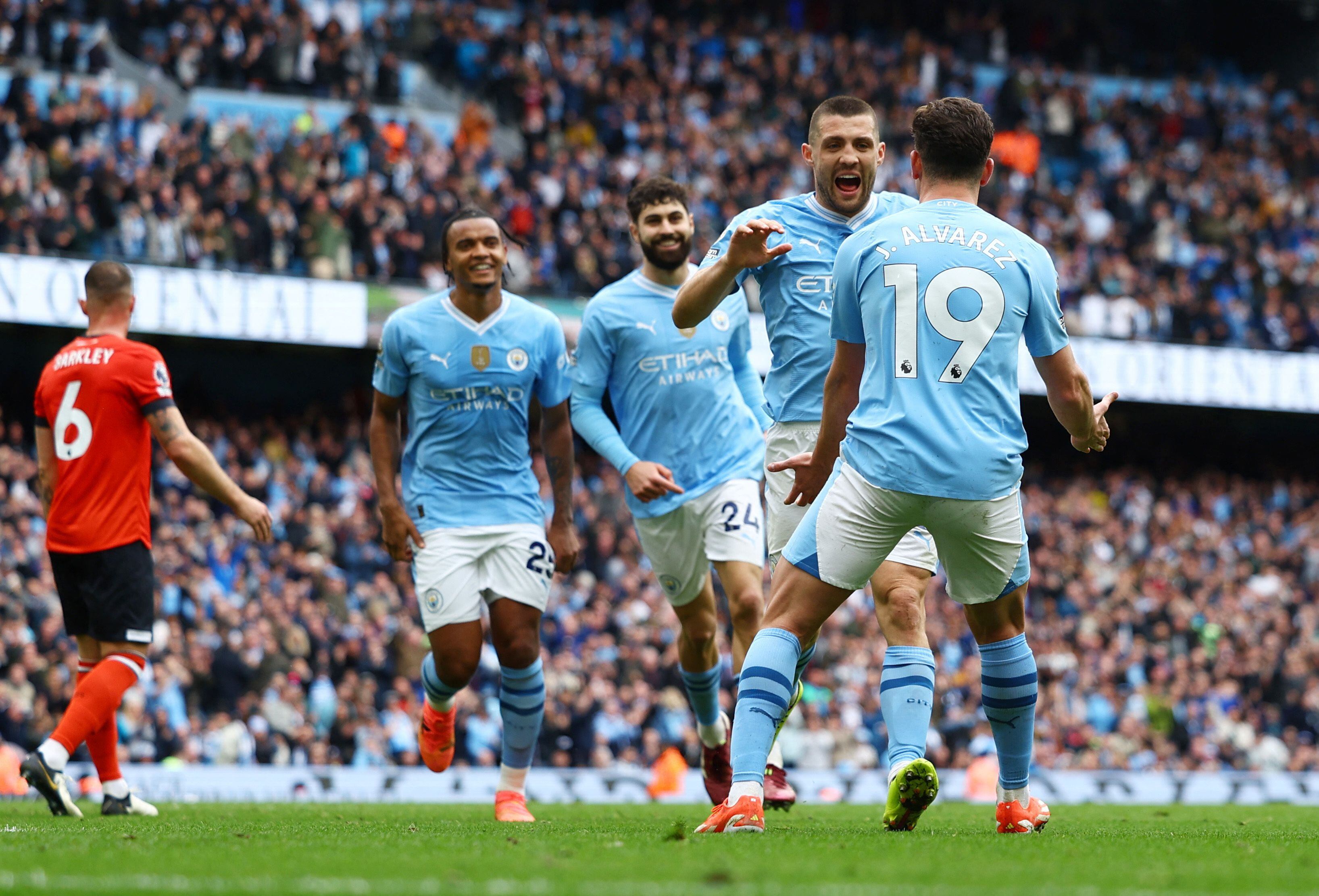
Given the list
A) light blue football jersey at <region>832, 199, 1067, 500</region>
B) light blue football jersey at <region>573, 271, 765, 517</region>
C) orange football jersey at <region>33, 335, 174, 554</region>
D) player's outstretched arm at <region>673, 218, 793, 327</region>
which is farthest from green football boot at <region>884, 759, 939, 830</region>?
orange football jersey at <region>33, 335, 174, 554</region>

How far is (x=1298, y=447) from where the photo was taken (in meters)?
27.7

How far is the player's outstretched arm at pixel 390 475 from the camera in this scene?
24.0 feet

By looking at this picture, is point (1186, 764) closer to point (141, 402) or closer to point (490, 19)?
point (141, 402)

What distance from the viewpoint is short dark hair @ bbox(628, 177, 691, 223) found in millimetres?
7523

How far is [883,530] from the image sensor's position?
4953 mm

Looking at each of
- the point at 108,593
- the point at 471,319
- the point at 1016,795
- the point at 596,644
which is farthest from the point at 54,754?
the point at 596,644

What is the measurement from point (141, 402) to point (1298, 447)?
25032 mm

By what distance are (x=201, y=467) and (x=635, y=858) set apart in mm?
3510

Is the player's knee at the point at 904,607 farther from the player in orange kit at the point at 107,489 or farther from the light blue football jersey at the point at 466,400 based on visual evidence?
the player in orange kit at the point at 107,489

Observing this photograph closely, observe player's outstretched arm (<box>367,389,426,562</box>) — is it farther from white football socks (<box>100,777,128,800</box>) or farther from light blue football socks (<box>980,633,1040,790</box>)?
light blue football socks (<box>980,633,1040,790</box>)

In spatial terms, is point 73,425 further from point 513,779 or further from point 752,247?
point 752,247

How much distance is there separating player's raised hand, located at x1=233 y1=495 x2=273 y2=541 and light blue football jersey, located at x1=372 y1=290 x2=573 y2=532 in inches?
38.2

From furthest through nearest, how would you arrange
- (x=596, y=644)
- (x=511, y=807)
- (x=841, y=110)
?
(x=596, y=644) < (x=511, y=807) < (x=841, y=110)

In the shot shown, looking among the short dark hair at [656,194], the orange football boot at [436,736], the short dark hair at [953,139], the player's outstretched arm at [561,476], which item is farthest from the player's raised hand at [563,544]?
the short dark hair at [953,139]
